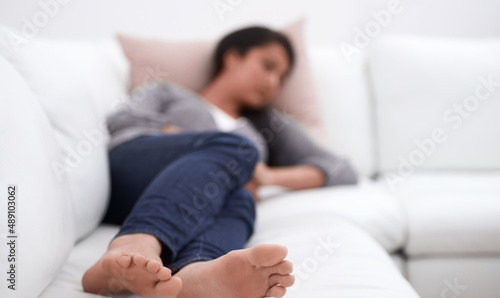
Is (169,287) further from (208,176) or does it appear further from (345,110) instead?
(345,110)

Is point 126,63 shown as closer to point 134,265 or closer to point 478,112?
point 134,265

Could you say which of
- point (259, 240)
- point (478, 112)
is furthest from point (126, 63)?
point (478, 112)

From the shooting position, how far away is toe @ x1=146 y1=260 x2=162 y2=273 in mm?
481

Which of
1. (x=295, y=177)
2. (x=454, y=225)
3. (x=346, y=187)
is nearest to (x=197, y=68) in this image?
(x=295, y=177)

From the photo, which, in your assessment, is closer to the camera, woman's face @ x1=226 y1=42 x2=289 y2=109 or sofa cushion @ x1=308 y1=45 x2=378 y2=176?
woman's face @ x1=226 y1=42 x2=289 y2=109

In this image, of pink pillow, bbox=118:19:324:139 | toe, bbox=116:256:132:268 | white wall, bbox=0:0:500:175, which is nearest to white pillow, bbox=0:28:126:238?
toe, bbox=116:256:132:268

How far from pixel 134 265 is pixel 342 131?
109 centimetres

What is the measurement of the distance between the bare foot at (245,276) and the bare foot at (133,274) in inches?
1.8

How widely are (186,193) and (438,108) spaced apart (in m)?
1.08

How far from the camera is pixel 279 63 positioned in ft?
4.41

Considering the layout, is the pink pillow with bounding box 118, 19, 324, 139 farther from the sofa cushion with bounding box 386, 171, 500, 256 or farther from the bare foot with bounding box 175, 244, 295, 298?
the bare foot with bounding box 175, 244, 295, 298

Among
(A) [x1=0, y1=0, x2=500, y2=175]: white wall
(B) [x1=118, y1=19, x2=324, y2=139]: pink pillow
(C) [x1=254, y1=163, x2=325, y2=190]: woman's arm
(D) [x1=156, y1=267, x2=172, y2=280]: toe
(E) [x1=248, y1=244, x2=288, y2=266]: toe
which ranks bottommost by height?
(D) [x1=156, y1=267, x2=172, y2=280]: toe

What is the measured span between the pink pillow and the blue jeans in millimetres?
454

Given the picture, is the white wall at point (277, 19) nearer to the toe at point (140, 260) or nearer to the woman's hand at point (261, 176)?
the woman's hand at point (261, 176)
